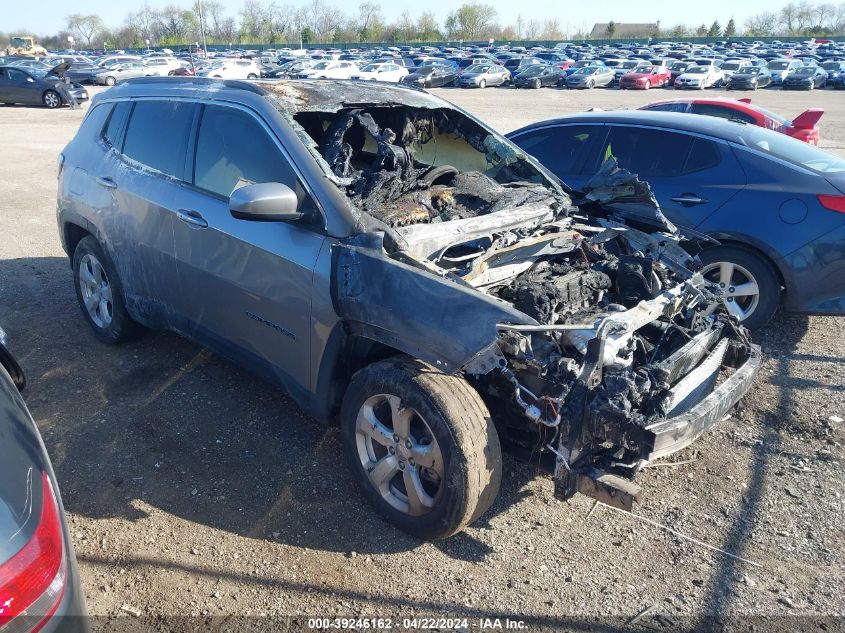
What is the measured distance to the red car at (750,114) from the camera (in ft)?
30.1

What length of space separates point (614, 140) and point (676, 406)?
11.8 ft

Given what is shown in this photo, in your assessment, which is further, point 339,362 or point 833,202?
point 833,202

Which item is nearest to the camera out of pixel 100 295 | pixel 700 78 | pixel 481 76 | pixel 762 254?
pixel 100 295

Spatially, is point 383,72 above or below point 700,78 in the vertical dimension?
below

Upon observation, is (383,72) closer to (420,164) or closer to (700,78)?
(700,78)

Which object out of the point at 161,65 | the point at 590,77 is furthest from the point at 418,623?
the point at 161,65

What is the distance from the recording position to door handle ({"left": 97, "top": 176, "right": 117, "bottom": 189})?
4.44 metres

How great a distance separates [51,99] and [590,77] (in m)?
28.1

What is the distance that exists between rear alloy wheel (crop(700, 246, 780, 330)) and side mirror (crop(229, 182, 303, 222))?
11.2 ft

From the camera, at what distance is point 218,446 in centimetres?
376

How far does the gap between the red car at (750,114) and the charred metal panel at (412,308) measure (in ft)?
24.6

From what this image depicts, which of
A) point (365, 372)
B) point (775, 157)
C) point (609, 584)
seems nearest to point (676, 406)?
point (609, 584)

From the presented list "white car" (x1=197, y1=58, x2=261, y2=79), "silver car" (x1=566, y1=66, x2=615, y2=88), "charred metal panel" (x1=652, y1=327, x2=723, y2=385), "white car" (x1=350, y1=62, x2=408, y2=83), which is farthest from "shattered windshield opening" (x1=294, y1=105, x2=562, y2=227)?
"silver car" (x1=566, y1=66, x2=615, y2=88)

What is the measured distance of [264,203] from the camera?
307 cm
